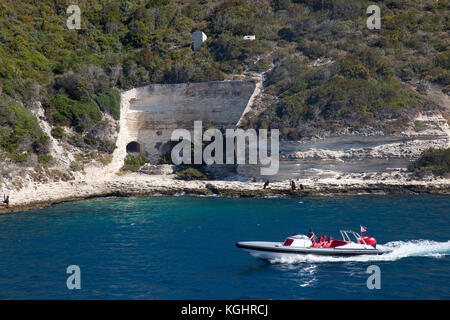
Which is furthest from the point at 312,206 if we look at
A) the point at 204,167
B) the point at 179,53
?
the point at 179,53

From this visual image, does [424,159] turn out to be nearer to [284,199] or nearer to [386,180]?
[386,180]

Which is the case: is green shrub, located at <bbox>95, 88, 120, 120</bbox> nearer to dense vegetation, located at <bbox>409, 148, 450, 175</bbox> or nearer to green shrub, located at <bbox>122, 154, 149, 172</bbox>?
green shrub, located at <bbox>122, 154, 149, 172</bbox>

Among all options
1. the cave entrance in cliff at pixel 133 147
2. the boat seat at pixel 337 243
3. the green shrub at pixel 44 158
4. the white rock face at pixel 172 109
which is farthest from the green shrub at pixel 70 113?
the boat seat at pixel 337 243

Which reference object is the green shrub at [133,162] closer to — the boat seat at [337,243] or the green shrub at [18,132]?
the green shrub at [18,132]

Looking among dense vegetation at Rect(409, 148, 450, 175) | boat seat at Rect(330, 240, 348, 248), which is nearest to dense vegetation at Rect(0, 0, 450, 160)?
dense vegetation at Rect(409, 148, 450, 175)

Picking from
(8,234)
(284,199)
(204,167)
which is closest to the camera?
(8,234)
